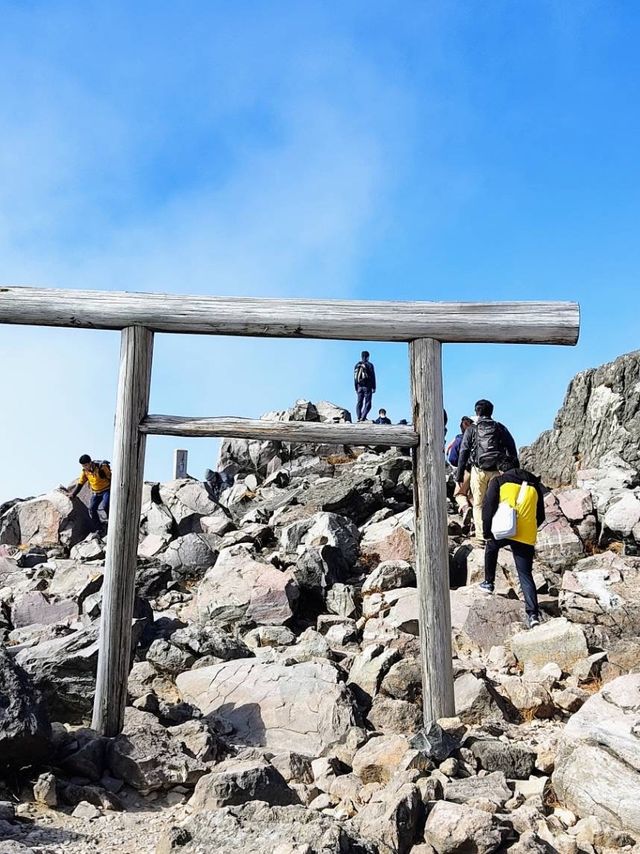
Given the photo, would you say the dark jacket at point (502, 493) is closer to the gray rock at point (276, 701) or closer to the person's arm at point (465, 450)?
the gray rock at point (276, 701)

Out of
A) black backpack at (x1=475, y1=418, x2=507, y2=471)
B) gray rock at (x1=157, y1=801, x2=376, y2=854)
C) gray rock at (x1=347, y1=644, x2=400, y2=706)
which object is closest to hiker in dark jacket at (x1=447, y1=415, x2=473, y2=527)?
black backpack at (x1=475, y1=418, x2=507, y2=471)

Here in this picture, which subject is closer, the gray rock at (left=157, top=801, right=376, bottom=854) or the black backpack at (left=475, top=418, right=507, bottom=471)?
the gray rock at (left=157, top=801, right=376, bottom=854)

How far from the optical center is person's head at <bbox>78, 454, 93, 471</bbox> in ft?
55.9

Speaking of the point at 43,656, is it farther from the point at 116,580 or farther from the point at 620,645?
the point at 620,645

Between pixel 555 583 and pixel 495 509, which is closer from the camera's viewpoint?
pixel 495 509

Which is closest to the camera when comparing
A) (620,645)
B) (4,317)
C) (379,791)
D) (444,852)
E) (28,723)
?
(444,852)

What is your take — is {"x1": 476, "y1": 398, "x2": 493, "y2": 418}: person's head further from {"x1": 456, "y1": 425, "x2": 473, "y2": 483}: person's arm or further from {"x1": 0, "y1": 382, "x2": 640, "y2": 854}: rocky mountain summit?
{"x1": 0, "y1": 382, "x2": 640, "y2": 854}: rocky mountain summit

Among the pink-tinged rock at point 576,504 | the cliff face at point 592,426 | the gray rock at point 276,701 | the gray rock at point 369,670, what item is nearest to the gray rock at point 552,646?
the gray rock at point 369,670

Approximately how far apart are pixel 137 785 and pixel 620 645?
505 centimetres

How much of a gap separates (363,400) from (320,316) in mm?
14446

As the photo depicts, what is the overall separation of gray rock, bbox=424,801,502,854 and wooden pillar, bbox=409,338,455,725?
2044mm

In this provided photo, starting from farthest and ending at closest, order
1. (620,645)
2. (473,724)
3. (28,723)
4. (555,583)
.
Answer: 1. (555,583)
2. (620,645)
3. (473,724)
4. (28,723)

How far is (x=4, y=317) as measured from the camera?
22.5 ft

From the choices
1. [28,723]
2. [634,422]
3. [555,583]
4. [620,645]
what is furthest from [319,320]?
[634,422]
